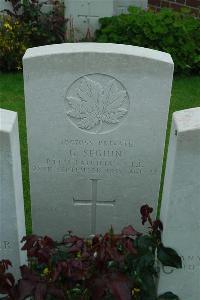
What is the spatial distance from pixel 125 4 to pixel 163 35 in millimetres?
1275

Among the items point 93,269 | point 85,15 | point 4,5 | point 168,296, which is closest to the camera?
point 93,269

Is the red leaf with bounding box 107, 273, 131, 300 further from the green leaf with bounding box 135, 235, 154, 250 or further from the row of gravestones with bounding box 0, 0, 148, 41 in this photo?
the row of gravestones with bounding box 0, 0, 148, 41

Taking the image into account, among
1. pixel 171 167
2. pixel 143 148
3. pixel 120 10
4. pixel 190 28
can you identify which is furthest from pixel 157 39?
pixel 171 167

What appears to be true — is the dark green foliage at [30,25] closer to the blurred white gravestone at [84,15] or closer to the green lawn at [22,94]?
the blurred white gravestone at [84,15]

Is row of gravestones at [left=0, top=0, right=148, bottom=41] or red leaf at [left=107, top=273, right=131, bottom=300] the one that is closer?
red leaf at [left=107, top=273, right=131, bottom=300]

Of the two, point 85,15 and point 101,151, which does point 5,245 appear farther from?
point 85,15

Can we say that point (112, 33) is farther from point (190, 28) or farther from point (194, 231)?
point (194, 231)

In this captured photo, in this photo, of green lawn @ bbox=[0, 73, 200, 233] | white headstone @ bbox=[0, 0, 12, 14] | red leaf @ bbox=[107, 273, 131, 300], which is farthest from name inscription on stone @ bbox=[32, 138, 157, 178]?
white headstone @ bbox=[0, 0, 12, 14]

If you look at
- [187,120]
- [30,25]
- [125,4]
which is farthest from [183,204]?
[125,4]

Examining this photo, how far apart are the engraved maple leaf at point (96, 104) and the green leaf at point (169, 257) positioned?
36.2 inches

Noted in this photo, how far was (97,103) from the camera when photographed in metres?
3.43

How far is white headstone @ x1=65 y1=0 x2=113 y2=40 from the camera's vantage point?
7.09m

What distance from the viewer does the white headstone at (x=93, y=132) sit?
3.30 m

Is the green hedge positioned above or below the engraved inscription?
below
